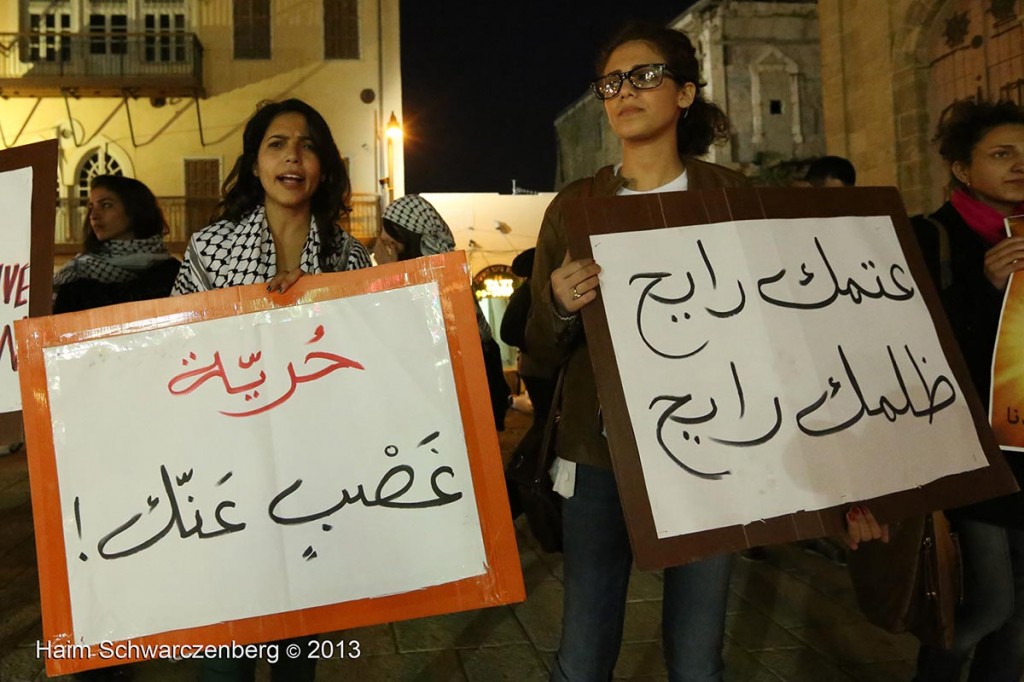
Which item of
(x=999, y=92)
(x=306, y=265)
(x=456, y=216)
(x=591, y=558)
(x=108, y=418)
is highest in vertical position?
(x=456, y=216)

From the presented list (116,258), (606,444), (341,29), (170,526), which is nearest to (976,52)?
(606,444)

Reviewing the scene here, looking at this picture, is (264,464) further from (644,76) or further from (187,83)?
(187,83)

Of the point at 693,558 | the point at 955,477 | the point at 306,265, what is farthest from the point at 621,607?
the point at 306,265

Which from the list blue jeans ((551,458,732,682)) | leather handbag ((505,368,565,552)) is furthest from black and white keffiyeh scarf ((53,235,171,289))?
blue jeans ((551,458,732,682))

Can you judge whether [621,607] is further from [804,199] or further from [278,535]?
[804,199]

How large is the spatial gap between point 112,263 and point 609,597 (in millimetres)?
2588

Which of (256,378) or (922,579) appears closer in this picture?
(256,378)

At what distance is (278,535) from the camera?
1610 millimetres

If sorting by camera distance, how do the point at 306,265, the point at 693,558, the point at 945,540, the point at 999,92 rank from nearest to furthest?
the point at 693,558
the point at 306,265
the point at 945,540
the point at 999,92

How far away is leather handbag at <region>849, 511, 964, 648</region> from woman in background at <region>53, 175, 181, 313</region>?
2.92 m

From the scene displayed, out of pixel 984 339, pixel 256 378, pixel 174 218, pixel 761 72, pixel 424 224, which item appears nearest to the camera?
pixel 256 378

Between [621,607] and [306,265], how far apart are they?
4.02ft

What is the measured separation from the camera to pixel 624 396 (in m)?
1.57

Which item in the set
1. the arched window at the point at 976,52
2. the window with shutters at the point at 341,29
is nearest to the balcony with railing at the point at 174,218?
the window with shutters at the point at 341,29
